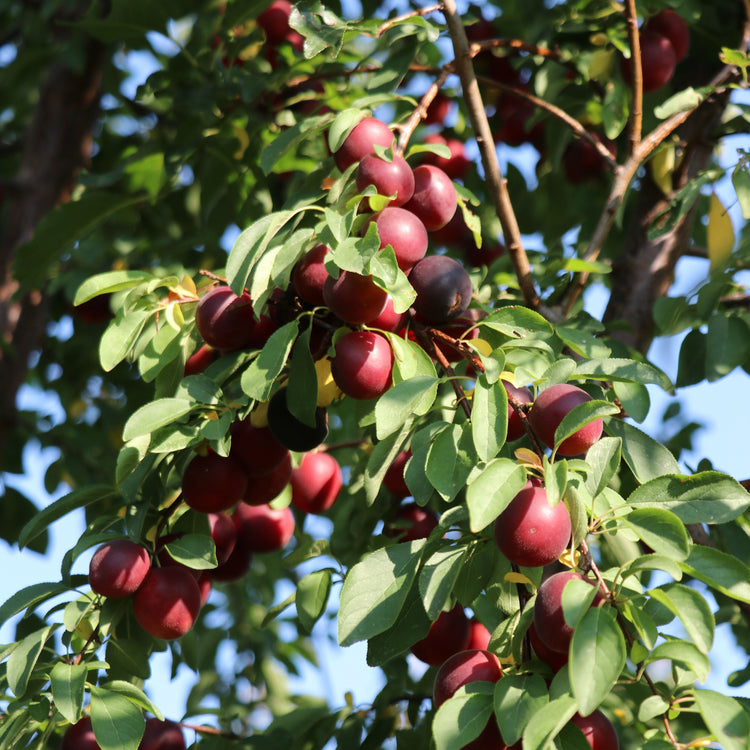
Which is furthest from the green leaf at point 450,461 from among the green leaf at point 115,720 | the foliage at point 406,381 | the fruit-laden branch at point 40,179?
the fruit-laden branch at point 40,179

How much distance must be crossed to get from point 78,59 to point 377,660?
1983 millimetres

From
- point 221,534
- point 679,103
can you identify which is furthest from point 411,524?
point 679,103

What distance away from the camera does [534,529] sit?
0.90m

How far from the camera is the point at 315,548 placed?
1.51m

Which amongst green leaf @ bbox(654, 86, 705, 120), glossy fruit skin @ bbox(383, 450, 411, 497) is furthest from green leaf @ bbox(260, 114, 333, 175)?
green leaf @ bbox(654, 86, 705, 120)

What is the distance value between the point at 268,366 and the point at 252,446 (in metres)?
0.23

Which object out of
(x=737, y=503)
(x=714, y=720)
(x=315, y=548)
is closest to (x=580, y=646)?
(x=714, y=720)

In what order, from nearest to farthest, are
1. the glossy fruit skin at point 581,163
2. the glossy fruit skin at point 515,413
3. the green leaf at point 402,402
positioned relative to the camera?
the green leaf at point 402,402
the glossy fruit skin at point 515,413
the glossy fruit skin at point 581,163

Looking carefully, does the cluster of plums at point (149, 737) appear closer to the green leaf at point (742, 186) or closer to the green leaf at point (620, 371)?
the green leaf at point (620, 371)

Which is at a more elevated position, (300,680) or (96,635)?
(96,635)

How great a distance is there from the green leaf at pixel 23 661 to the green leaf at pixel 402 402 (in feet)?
1.64

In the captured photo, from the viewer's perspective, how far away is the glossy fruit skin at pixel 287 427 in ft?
3.88

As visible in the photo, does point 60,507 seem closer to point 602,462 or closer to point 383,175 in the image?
point 383,175

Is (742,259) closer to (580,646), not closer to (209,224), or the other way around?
(580,646)
